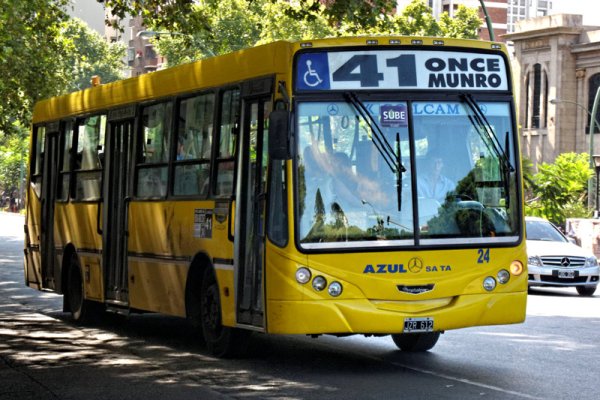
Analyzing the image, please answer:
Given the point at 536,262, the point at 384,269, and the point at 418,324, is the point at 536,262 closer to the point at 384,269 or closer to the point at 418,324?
the point at 418,324

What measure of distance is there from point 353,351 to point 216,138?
8.73ft

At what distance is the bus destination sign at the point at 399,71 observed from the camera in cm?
1264

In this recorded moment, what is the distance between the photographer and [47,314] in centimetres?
2080

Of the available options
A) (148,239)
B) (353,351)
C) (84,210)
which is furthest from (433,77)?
(84,210)

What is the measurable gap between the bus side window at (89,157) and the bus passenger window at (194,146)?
288 cm

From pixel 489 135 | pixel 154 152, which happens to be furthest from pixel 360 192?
pixel 154 152

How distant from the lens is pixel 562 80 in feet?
246

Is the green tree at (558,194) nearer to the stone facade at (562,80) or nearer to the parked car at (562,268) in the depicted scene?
the stone facade at (562,80)

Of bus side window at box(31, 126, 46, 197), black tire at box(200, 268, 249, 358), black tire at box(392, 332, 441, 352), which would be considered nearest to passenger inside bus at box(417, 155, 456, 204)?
black tire at box(392, 332, 441, 352)

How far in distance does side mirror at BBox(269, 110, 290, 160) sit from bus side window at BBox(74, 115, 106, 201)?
5.90 metres

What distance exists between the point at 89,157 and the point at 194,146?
13.0 feet

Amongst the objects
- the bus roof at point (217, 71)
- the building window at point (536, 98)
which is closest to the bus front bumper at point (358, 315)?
the bus roof at point (217, 71)

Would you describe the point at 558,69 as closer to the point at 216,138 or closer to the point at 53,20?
the point at 53,20

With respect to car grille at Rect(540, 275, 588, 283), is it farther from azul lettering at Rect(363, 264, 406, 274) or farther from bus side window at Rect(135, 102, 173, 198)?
azul lettering at Rect(363, 264, 406, 274)
